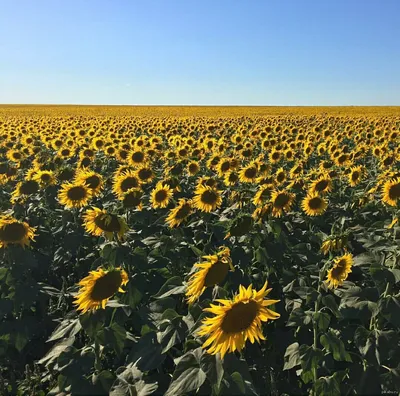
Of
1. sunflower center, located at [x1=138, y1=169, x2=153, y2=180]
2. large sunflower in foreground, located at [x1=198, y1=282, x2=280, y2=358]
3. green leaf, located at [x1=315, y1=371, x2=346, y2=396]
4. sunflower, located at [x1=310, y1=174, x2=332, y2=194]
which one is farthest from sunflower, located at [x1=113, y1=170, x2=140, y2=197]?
large sunflower in foreground, located at [x1=198, y1=282, x2=280, y2=358]

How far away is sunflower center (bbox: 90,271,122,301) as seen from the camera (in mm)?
3340

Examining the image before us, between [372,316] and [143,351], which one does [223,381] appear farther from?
→ [372,316]

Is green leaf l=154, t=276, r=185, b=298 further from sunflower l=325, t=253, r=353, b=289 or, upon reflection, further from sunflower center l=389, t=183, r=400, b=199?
sunflower center l=389, t=183, r=400, b=199

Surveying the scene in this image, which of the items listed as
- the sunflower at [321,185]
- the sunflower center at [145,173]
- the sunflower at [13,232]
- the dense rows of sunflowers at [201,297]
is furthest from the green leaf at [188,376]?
the sunflower center at [145,173]

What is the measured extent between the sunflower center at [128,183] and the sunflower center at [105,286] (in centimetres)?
357

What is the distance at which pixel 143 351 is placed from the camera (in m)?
3.21

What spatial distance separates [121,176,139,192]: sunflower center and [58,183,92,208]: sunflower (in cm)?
58

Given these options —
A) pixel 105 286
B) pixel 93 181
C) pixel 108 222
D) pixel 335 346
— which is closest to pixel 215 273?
pixel 105 286

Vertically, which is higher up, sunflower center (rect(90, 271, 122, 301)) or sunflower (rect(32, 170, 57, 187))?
sunflower (rect(32, 170, 57, 187))

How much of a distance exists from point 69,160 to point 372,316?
993 centimetres

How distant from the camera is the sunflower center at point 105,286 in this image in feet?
11.0

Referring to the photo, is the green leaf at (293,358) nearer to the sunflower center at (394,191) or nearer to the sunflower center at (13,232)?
the sunflower center at (13,232)

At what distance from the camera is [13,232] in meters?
4.66

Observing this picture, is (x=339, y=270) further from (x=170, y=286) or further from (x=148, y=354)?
(x=148, y=354)
